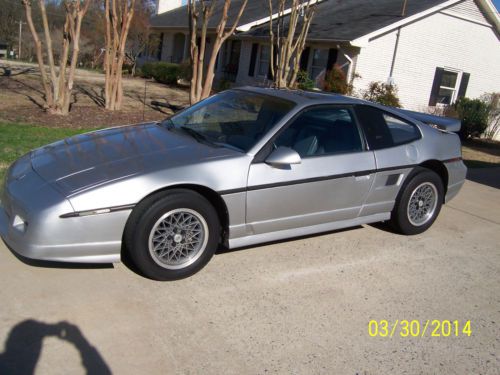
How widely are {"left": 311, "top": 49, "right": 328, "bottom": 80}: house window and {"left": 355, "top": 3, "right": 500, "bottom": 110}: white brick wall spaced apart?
1676 mm

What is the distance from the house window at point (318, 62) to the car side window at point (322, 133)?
13647 millimetres

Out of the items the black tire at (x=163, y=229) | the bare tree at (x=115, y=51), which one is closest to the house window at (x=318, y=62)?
the bare tree at (x=115, y=51)

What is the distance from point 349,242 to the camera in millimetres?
5145

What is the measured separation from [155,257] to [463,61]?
61.3 ft

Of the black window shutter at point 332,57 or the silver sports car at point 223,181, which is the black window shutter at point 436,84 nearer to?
the black window shutter at point 332,57

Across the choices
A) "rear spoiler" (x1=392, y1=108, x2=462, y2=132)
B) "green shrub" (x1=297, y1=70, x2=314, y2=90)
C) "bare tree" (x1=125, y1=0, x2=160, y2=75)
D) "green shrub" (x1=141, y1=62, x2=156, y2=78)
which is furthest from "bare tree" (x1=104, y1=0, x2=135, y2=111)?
"bare tree" (x1=125, y1=0, x2=160, y2=75)

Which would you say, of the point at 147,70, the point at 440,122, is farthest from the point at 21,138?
the point at 147,70

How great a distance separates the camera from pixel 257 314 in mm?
3578

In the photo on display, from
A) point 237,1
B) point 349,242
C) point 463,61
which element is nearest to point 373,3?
point 463,61

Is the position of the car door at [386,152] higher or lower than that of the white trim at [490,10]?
lower

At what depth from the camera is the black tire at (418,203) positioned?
5.25 metres

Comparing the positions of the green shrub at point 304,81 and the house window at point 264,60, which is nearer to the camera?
the green shrub at point 304,81

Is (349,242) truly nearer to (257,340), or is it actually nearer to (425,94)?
(257,340)
